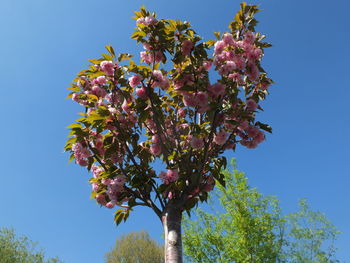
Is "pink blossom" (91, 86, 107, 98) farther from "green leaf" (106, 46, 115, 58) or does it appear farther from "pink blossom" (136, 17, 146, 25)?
"pink blossom" (136, 17, 146, 25)

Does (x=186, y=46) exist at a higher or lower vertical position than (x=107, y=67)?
higher

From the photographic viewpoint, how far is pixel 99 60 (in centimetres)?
467

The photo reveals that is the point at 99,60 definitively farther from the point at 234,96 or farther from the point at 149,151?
the point at 234,96

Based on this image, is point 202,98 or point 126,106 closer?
point 202,98

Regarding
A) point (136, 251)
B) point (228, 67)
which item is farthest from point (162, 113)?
point (136, 251)

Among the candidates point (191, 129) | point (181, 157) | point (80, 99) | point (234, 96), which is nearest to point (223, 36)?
point (234, 96)

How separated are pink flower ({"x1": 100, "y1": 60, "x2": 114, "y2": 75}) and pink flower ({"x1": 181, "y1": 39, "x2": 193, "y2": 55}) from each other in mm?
1058

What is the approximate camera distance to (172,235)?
13.7ft

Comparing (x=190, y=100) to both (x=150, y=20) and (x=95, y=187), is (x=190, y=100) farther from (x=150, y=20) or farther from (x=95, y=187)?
(x=95, y=187)

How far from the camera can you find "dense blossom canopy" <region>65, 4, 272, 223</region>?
14.2 feet

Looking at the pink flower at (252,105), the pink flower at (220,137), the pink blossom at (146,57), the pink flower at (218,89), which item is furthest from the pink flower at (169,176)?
the pink blossom at (146,57)

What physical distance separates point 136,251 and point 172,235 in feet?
89.4

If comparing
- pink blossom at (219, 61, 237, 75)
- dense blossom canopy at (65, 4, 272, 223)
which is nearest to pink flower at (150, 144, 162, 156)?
dense blossom canopy at (65, 4, 272, 223)

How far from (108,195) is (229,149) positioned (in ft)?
6.49
